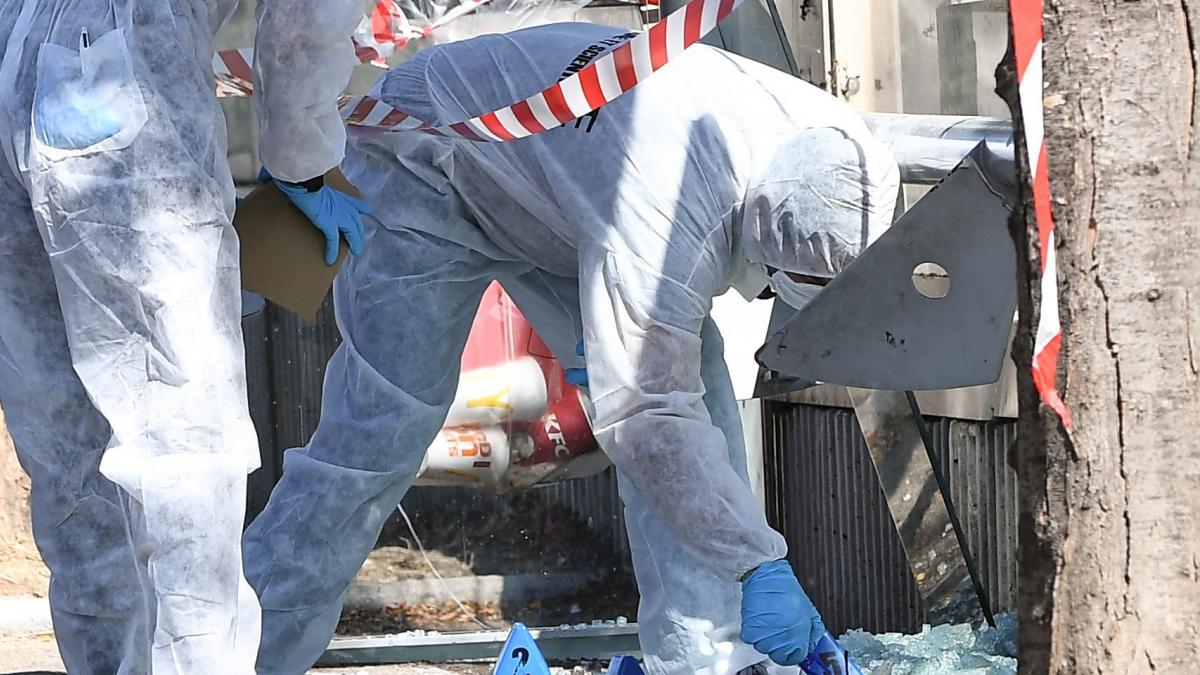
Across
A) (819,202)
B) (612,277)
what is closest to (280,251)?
(612,277)

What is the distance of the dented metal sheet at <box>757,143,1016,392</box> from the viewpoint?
2691mm

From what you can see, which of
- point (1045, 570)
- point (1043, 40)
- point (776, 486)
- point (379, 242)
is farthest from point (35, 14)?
point (776, 486)

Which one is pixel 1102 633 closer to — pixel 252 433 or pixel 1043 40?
pixel 1043 40

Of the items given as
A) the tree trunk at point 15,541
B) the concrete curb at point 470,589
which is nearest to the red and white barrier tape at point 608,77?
the concrete curb at point 470,589

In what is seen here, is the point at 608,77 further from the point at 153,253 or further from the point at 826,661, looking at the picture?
the point at 826,661

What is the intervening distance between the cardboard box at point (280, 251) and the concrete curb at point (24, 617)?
2746 millimetres

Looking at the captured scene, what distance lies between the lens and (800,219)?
104 inches

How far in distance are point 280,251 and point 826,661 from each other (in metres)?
1.26

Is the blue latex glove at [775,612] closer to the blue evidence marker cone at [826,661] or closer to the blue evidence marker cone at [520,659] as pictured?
the blue evidence marker cone at [826,661]

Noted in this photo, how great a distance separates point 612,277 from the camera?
2.70 m

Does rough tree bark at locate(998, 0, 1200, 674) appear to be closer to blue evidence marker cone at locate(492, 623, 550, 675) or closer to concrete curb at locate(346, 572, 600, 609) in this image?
blue evidence marker cone at locate(492, 623, 550, 675)

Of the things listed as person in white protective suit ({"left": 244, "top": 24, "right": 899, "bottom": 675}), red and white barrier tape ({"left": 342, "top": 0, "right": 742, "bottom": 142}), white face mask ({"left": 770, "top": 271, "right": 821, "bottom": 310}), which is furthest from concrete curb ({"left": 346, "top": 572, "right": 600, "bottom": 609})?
red and white barrier tape ({"left": 342, "top": 0, "right": 742, "bottom": 142})

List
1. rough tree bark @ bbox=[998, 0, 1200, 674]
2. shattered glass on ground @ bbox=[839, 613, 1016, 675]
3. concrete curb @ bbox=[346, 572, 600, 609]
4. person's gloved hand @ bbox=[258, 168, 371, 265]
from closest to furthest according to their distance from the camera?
1. rough tree bark @ bbox=[998, 0, 1200, 674]
2. person's gloved hand @ bbox=[258, 168, 371, 265]
3. shattered glass on ground @ bbox=[839, 613, 1016, 675]
4. concrete curb @ bbox=[346, 572, 600, 609]

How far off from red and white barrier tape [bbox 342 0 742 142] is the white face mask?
514mm
